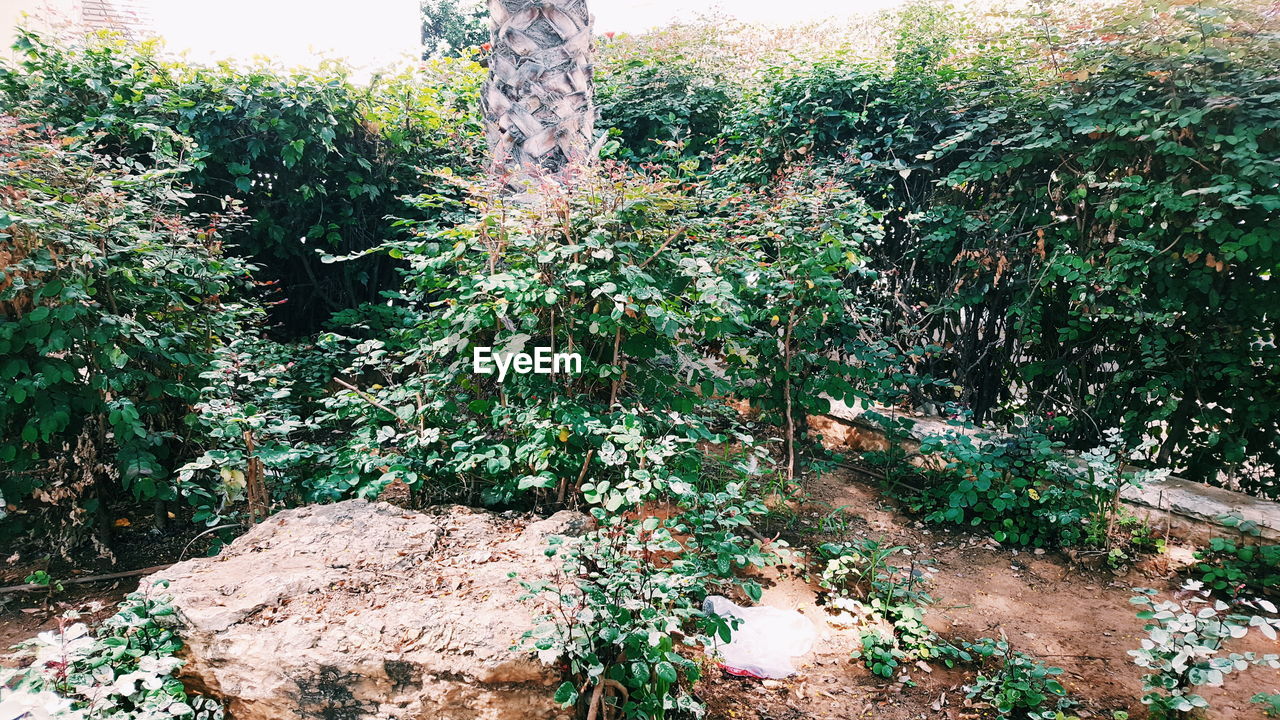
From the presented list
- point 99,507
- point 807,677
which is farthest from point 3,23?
point 807,677

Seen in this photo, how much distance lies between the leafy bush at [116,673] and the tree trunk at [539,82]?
7.19 feet

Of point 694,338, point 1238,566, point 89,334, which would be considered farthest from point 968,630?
point 89,334

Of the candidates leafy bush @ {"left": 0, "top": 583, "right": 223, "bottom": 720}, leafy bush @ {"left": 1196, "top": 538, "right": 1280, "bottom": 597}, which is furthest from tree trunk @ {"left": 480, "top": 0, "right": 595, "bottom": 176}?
leafy bush @ {"left": 1196, "top": 538, "right": 1280, "bottom": 597}

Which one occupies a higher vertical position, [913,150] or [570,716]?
[913,150]

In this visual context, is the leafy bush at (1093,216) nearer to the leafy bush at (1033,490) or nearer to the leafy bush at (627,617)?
the leafy bush at (1033,490)

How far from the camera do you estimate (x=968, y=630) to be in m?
2.71

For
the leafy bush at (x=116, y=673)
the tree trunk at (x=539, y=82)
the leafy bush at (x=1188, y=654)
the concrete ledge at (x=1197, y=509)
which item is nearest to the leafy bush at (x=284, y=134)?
the tree trunk at (x=539, y=82)

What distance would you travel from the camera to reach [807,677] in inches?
92.9

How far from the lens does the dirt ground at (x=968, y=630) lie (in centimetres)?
224

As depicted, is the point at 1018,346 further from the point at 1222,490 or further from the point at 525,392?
the point at 525,392

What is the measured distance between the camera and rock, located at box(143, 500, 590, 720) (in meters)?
1.71

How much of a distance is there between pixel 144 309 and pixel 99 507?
90 cm

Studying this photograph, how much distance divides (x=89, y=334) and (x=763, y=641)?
2912mm

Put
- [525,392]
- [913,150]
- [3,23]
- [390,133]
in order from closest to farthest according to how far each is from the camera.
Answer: [525,392], [913,150], [390,133], [3,23]
